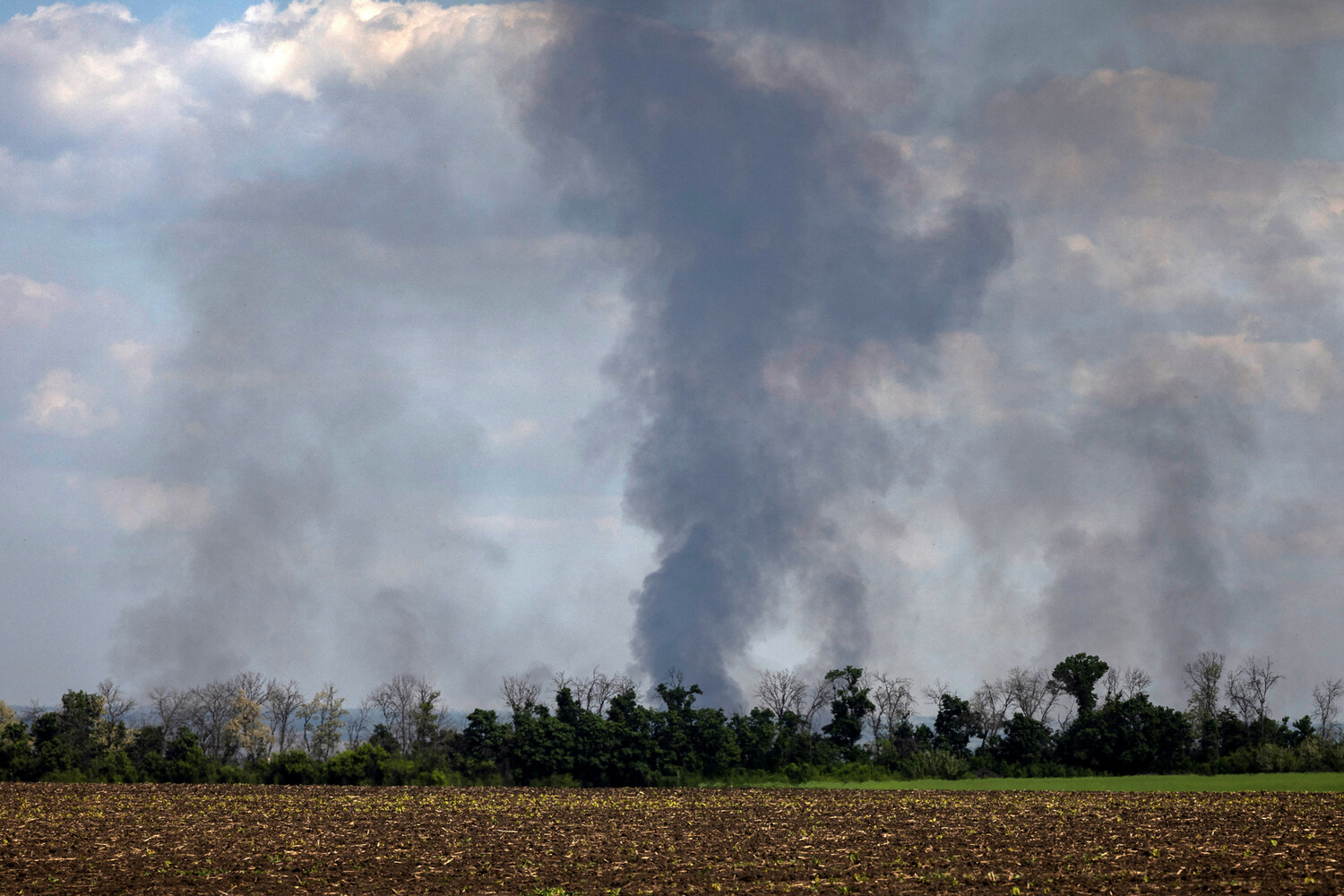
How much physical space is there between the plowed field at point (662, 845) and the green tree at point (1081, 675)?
37729mm

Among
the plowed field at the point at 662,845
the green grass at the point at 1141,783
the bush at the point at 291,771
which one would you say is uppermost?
the plowed field at the point at 662,845

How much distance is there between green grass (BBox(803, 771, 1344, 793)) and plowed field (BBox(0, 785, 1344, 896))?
12.1 m

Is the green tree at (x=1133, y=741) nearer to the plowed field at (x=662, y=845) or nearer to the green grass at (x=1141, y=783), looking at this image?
the green grass at (x=1141, y=783)

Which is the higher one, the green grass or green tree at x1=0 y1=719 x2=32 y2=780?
green tree at x1=0 y1=719 x2=32 y2=780

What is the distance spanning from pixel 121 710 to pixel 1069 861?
96761 millimetres

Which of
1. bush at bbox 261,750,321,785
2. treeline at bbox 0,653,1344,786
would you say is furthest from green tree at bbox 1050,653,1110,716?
bush at bbox 261,750,321,785

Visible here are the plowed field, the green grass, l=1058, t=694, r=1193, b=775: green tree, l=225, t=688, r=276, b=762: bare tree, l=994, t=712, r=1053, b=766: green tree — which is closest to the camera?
the plowed field

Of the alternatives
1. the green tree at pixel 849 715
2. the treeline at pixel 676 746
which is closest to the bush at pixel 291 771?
the treeline at pixel 676 746

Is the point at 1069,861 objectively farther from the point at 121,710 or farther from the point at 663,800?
the point at 121,710

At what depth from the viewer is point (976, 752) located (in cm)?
8262

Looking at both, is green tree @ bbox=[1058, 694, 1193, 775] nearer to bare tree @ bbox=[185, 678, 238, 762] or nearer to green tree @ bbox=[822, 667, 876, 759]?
green tree @ bbox=[822, 667, 876, 759]

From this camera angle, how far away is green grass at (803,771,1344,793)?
6147 cm

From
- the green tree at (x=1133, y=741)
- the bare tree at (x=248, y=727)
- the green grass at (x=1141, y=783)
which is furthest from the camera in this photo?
the bare tree at (x=248, y=727)

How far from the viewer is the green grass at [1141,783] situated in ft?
202
